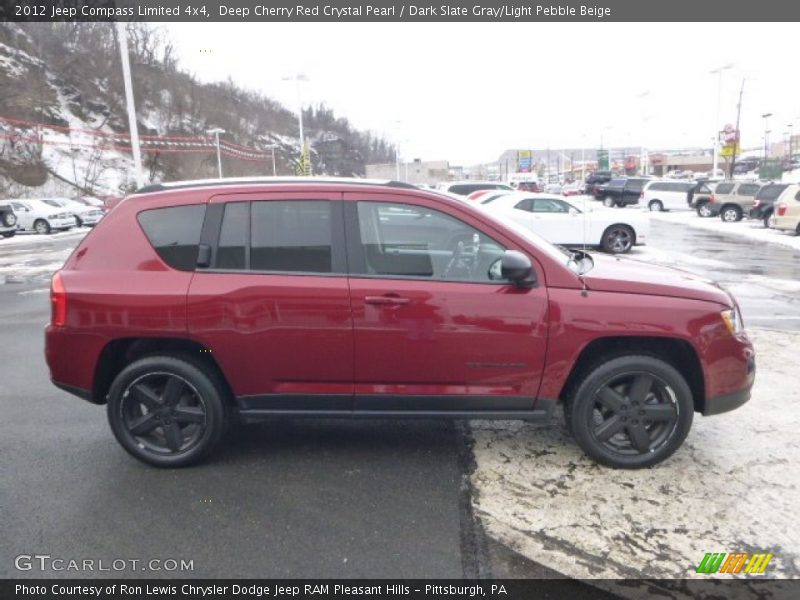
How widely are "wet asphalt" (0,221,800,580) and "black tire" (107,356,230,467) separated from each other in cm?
14

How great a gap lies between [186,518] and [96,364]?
1212 mm

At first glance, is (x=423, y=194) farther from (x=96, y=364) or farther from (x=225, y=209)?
(x=96, y=364)

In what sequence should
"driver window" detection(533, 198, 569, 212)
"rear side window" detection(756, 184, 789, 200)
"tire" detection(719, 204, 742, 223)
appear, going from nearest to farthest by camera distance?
"driver window" detection(533, 198, 569, 212), "rear side window" detection(756, 184, 789, 200), "tire" detection(719, 204, 742, 223)

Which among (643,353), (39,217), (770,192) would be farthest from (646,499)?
(39,217)

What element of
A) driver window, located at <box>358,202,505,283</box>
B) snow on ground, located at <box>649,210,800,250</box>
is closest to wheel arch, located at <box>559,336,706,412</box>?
driver window, located at <box>358,202,505,283</box>

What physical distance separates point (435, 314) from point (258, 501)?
1520 millimetres

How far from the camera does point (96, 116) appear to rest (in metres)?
51.2

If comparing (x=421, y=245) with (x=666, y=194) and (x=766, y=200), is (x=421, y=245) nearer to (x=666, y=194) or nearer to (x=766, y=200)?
(x=766, y=200)

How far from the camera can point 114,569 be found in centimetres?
286

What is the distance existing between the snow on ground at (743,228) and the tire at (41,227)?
91.5 feet

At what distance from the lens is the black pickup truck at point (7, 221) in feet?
79.5

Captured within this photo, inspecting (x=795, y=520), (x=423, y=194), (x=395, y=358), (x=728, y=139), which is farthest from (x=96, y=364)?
(x=728, y=139)

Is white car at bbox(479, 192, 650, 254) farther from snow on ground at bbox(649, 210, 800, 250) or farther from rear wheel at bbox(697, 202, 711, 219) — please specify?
rear wheel at bbox(697, 202, 711, 219)

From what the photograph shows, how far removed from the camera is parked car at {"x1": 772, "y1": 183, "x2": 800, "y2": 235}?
1837cm
